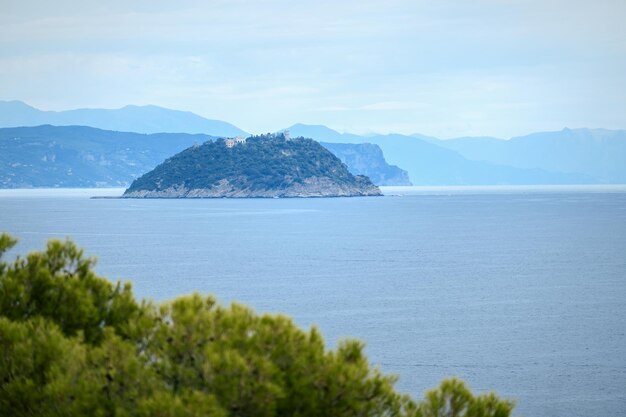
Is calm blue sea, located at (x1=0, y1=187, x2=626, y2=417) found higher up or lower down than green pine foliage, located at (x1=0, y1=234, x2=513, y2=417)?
lower down

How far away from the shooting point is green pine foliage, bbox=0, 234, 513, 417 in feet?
39.0

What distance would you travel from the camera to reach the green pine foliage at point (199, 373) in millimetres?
11883

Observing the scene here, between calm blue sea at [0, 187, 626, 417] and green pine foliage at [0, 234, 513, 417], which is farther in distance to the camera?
calm blue sea at [0, 187, 626, 417]

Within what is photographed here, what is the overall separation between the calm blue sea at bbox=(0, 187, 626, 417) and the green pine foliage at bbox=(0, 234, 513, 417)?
3.80 meters

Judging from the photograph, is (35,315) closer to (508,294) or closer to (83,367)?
(83,367)

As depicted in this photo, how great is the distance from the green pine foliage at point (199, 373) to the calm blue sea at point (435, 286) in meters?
3.80

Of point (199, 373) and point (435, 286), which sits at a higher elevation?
point (199, 373)

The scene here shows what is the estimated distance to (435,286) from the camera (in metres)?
61.7

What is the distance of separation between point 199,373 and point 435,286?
50458 mm

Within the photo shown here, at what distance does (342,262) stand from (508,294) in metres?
24.7

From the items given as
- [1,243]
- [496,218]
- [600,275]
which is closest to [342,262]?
[600,275]

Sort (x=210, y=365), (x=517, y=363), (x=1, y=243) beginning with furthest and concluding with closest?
(x=517, y=363) < (x=1, y=243) < (x=210, y=365)

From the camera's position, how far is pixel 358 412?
13.0 m

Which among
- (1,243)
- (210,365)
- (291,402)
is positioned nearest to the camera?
(210,365)
